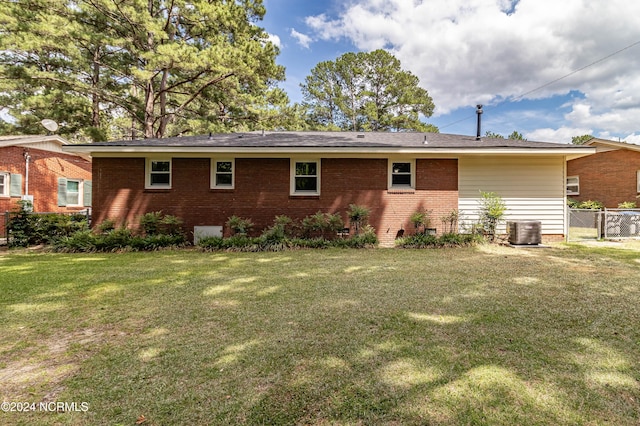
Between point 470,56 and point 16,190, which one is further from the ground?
point 470,56

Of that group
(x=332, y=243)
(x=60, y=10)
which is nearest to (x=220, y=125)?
(x=60, y=10)

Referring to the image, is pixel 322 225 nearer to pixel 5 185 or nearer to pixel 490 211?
pixel 490 211

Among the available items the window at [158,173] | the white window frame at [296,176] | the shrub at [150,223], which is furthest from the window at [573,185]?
the shrub at [150,223]

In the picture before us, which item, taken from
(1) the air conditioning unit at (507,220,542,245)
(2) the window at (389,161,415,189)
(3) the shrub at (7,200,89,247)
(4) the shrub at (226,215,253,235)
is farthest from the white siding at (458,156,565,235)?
(3) the shrub at (7,200,89,247)

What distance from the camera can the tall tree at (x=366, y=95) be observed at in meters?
26.3

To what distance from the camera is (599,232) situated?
381 inches

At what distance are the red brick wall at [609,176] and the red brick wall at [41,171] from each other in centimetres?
2657

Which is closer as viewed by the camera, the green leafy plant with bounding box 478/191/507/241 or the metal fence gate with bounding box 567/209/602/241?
the green leafy plant with bounding box 478/191/507/241

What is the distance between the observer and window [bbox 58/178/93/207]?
44.7 ft

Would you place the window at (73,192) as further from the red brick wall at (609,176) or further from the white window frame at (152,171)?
the red brick wall at (609,176)

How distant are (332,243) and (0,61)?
63.3ft

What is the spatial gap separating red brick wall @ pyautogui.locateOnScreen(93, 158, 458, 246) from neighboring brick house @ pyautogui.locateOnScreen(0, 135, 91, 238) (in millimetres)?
3128

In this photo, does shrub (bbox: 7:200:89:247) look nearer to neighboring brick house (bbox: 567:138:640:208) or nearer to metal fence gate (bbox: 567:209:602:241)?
metal fence gate (bbox: 567:209:602:241)

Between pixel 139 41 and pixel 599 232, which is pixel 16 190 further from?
pixel 599 232
